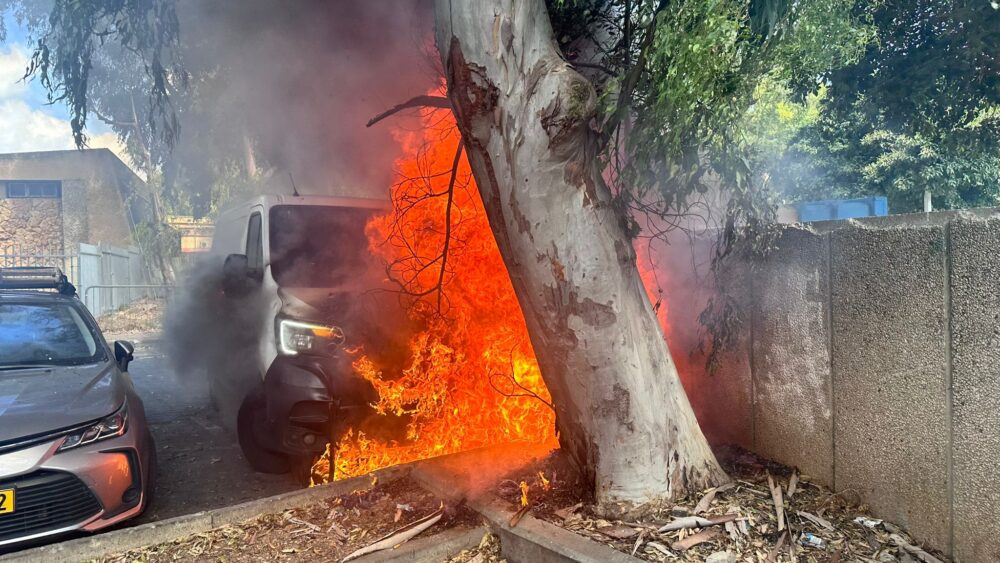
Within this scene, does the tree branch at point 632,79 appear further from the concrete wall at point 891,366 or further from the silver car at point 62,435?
the silver car at point 62,435

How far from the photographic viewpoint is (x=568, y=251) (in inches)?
133

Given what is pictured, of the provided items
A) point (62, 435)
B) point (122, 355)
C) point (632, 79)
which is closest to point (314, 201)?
point (122, 355)

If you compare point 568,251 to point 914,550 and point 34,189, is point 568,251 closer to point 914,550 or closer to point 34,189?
point 914,550

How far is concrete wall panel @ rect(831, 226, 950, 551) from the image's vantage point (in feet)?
10.4

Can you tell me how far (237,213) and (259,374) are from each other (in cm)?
235

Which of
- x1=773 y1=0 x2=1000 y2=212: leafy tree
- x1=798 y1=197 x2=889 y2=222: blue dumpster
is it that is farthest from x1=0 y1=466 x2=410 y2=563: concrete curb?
x1=798 y1=197 x2=889 y2=222: blue dumpster

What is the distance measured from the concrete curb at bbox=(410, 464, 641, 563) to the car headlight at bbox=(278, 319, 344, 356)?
5.81ft

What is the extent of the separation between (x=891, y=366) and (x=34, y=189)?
30.1 meters

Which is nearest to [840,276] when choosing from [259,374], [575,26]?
[575,26]

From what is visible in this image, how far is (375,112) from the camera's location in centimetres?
865

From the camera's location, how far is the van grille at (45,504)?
3.78 meters

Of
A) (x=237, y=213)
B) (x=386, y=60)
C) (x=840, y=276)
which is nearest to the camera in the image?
(x=840, y=276)

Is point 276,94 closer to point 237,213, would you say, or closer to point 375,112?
point 375,112

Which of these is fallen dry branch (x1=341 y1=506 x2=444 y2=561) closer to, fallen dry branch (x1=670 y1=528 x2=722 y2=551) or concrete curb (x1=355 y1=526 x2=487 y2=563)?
concrete curb (x1=355 y1=526 x2=487 y2=563)
